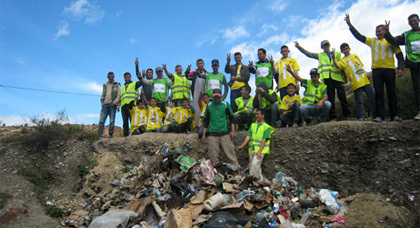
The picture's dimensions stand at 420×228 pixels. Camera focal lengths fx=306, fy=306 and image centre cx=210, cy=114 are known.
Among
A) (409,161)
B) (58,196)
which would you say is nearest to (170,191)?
(58,196)

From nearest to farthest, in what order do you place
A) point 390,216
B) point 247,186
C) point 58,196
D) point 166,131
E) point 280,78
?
point 390,216
point 247,186
point 58,196
point 280,78
point 166,131

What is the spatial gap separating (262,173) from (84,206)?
162 inches

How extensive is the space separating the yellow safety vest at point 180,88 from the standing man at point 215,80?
73cm

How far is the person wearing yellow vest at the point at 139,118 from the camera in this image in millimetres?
8883

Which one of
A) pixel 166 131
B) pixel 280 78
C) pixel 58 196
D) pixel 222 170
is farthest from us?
pixel 166 131

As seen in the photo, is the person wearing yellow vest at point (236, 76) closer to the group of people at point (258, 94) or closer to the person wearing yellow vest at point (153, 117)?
the group of people at point (258, 94)

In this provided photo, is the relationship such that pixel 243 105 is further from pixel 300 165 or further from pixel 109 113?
pixel 109 113

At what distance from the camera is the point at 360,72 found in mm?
6910

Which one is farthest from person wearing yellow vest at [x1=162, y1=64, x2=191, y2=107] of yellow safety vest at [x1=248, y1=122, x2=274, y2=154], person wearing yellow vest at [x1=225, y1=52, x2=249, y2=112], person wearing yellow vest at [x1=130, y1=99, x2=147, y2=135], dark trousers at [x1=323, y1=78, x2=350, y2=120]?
dark trousers at [x1=323, y1=78, x2=350, y2=120]

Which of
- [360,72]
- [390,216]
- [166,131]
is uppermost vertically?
[360,72]

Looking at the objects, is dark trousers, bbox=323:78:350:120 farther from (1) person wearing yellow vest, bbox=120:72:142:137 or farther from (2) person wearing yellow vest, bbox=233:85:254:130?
(1) person wearing yellow vest, bbox=120:72:142:137

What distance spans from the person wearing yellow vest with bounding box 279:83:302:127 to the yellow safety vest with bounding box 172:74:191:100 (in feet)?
9.47

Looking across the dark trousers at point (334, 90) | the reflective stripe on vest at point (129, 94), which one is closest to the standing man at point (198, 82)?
the reflective stripe on vest at point (129, 94)

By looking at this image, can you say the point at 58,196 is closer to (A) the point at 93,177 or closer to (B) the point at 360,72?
(A) the point at 93,177
